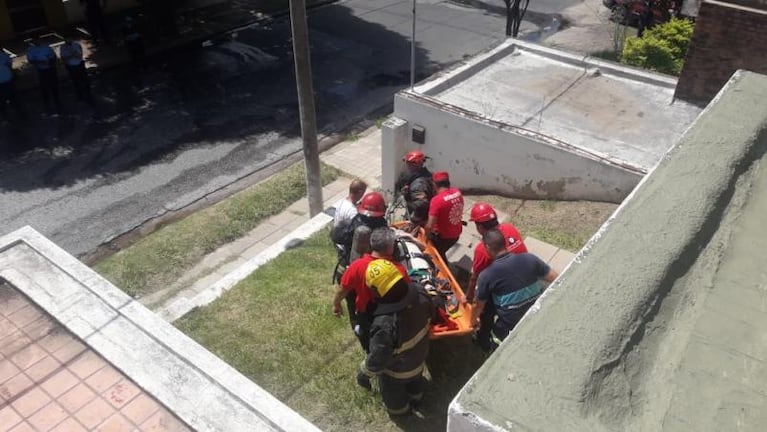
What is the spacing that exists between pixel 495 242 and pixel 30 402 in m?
3.54

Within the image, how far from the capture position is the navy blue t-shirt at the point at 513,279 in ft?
16.4

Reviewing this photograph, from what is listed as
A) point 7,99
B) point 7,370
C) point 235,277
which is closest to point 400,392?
point 7,370

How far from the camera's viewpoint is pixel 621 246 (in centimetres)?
368

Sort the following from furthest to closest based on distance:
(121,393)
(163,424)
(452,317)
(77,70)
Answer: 1. (77,70)
2. (452,317)
3. (121,393)
4. (163,424)

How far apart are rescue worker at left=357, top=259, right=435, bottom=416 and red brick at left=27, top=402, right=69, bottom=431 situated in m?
2.14

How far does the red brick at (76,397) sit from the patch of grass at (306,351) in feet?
5.99

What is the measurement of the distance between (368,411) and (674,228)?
3.02m

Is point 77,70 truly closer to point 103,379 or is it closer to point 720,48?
point 103,379

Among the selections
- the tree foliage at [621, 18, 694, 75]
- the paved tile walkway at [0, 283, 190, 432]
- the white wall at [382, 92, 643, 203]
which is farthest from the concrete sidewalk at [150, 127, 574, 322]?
the tree foliage at [621, 18, 694, 75]

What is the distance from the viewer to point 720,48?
9180 millimetres

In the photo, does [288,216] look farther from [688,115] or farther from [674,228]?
[674,228]

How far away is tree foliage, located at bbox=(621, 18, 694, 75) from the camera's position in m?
12.9

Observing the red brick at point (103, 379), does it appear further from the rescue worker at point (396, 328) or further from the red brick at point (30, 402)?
the rescue worker at point (396, 328)

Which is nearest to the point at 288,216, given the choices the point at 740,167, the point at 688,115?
the point at 688,115
